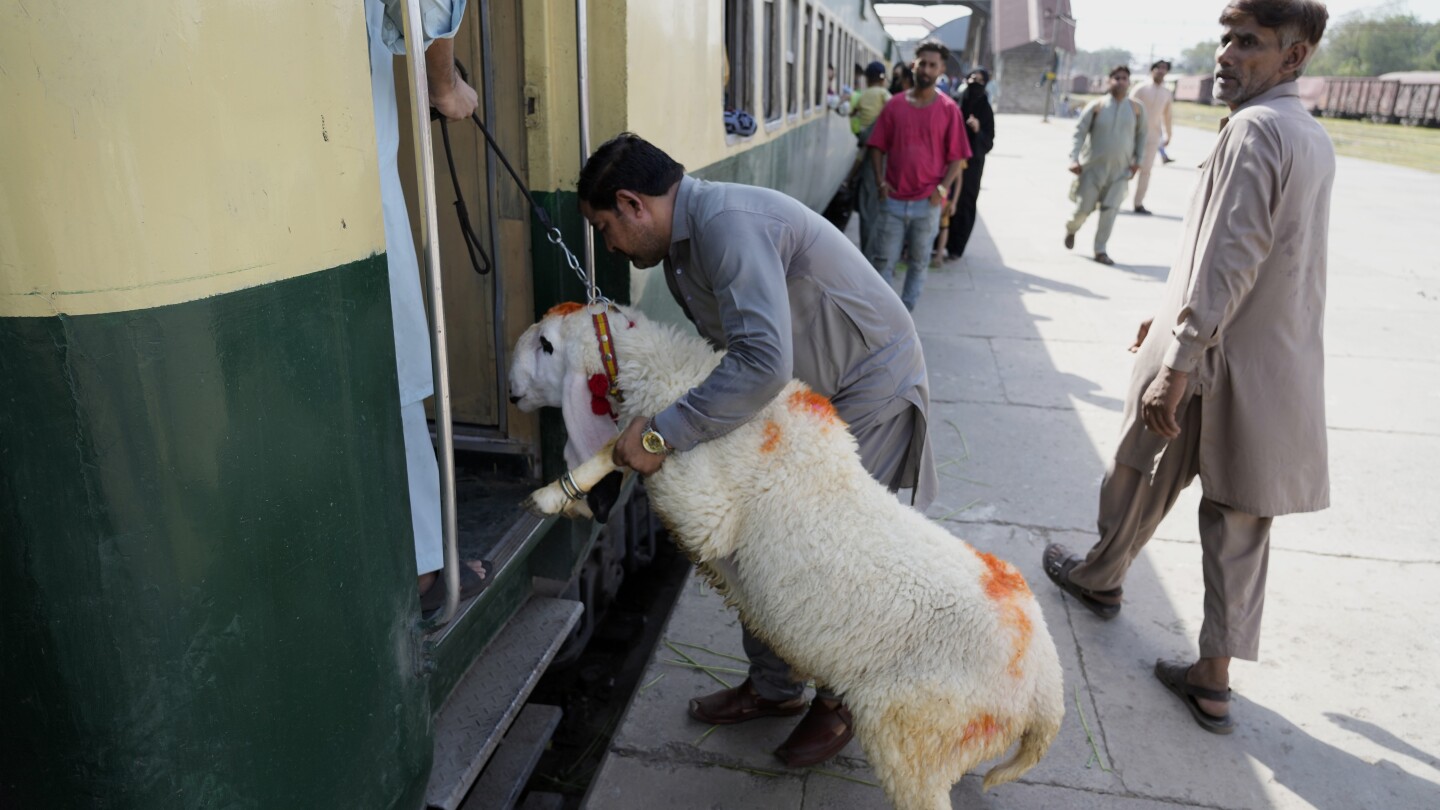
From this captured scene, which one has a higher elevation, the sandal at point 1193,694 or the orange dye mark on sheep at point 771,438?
the orange dye mark on sheep at point 771,438

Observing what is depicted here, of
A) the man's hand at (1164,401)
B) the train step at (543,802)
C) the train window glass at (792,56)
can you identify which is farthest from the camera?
the train window glass at (792,56)

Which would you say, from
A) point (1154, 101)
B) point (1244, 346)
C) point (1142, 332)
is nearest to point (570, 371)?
point (1244, 346)

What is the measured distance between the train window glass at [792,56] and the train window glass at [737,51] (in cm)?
170

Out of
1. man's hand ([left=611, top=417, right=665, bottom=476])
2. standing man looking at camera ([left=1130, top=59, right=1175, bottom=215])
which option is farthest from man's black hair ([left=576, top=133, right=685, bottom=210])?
standing man looking at camera ([left=1130, top=59, right=1175, bottom=215])

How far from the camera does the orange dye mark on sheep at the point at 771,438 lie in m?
2.34

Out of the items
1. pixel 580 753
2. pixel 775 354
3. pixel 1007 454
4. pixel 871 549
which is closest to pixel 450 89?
pixel 775 354

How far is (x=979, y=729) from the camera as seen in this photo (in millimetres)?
2266

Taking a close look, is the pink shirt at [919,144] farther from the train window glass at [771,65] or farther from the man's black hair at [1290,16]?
the man's black hair at [1290,16]

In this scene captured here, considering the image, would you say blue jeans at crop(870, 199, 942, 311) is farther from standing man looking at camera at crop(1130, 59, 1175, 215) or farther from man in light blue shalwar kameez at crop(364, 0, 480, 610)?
standing man looking at camera at crop(1130, 59, 1175, 215)

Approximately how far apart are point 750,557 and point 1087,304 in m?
7.75

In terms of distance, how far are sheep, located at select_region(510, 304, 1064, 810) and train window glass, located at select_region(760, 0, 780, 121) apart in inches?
171

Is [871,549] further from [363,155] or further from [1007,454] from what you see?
[1007,454]

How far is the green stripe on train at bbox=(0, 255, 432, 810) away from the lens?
1350 mm

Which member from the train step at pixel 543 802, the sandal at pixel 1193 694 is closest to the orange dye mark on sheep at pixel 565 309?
the train step at pixel 543 802
